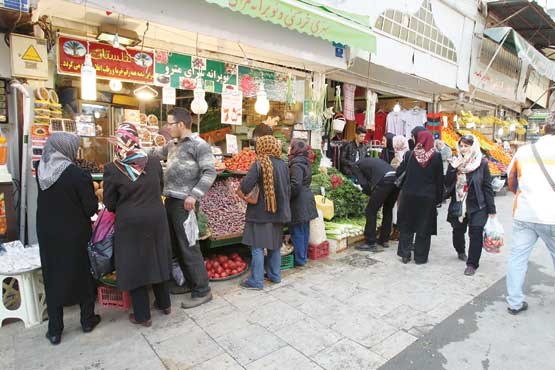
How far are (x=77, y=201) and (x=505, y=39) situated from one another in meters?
13.2

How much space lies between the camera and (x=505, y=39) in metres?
11.4

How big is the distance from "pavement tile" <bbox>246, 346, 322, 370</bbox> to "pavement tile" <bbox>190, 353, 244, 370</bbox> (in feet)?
0.37

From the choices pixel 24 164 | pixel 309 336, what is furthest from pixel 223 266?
pixel 24 164

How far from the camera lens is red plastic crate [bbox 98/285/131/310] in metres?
3.72

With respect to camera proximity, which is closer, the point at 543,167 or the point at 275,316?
the point at 543,167

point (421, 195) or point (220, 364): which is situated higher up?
point (421, 195)

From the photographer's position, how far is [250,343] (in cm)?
322

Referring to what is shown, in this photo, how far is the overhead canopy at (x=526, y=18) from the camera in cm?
1173

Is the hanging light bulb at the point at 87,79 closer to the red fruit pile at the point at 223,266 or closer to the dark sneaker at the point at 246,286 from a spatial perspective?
the red fruit pile at the point at 223,266

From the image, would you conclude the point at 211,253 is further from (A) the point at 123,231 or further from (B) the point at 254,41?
(B) the point at 254,41

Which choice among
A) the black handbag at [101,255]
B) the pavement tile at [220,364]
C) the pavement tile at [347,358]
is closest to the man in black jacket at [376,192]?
the pavement tile at [347,358]

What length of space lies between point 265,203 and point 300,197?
0.91 metres

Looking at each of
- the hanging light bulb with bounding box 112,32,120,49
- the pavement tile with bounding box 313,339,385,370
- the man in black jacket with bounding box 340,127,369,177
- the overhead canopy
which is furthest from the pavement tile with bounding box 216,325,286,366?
the overhead canopy

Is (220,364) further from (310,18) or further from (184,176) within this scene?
(310,18)
